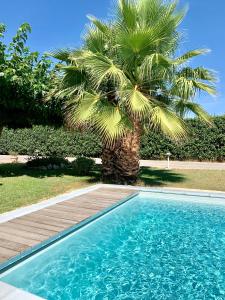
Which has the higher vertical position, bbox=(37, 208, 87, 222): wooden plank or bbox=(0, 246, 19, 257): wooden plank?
bbox=(37, 208, 87, 222): wooden plank

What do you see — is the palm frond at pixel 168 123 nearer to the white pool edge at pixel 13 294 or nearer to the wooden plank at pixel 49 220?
the wooden plank at pixel 49 220

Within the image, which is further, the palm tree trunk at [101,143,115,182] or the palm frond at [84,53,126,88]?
the palm tree trunk at [101,143,115,182]

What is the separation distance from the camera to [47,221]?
20.4 feet

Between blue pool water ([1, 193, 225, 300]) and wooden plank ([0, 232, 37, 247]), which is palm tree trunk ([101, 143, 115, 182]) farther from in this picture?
wooden plank ([0, 232, 37, 247])

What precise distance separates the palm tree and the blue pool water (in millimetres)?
3273

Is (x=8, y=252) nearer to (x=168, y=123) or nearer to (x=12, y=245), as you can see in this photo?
(x=12, y=245)

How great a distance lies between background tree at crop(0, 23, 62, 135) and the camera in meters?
10.2

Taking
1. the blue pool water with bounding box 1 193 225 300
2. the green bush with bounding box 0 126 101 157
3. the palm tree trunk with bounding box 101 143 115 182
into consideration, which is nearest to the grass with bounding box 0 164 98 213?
the palm tree trunk with bounding box 101 143 115 182

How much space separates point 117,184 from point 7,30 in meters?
7.26

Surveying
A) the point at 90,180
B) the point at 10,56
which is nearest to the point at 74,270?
the point at 90,180

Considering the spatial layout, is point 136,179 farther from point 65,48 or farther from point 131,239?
point 65,48

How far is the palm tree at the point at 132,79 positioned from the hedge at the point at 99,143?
7037 mm

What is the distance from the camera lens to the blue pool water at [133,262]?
4062 mm

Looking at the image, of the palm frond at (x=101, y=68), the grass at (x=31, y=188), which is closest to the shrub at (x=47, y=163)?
the grass at (x=31, y=188)
